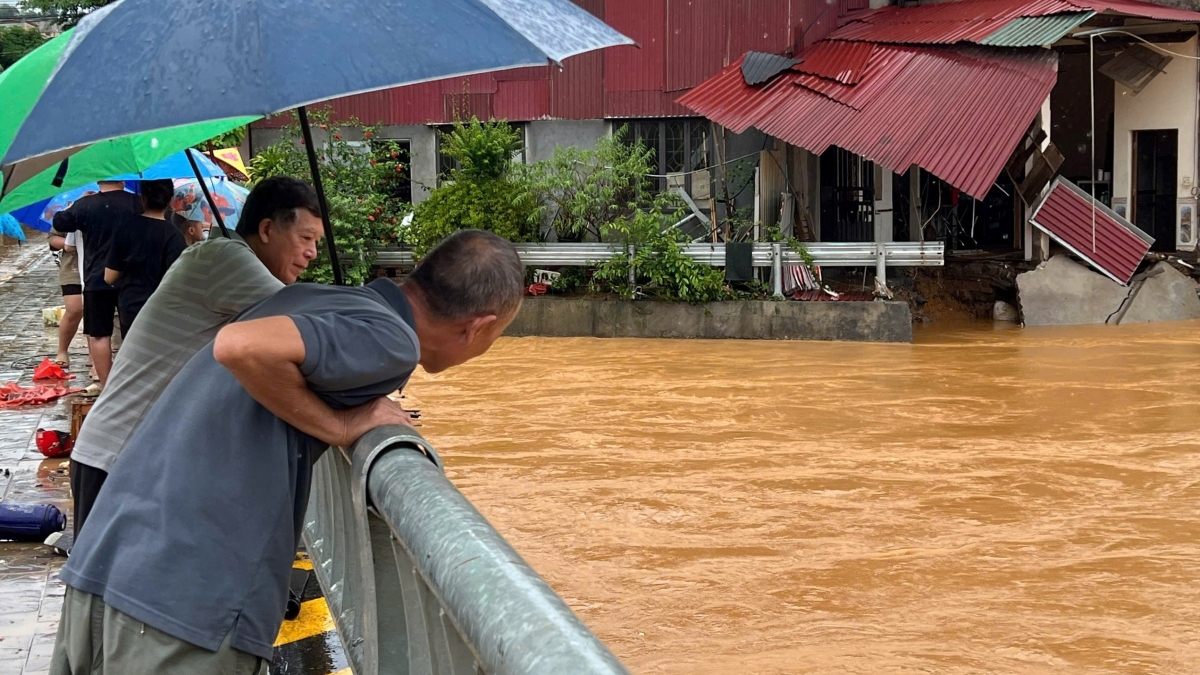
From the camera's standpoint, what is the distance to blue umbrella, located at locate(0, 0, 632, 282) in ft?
8.08

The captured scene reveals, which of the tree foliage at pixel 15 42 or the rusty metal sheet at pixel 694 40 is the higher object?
the tree foliage at pixel 15 42

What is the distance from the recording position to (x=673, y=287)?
620 inches

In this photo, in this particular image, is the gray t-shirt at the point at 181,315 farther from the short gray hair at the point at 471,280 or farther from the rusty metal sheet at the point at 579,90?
the rusty metal sheet at the point at 579,90

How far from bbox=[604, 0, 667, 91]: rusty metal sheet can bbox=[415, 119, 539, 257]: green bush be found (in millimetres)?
2424

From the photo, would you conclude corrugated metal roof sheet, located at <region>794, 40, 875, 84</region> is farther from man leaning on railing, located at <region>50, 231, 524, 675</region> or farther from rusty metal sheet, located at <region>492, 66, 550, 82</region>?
man leaning on railing, located at <region>50, 231, 524, 675</region>

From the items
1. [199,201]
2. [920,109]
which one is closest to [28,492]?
[199,201]

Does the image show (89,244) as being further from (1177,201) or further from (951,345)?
(1177,201)

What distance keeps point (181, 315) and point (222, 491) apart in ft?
3.70

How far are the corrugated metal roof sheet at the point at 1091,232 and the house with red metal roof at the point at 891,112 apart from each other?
28mm

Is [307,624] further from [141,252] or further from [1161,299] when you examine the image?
[1161,299]

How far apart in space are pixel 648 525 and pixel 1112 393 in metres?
5.88

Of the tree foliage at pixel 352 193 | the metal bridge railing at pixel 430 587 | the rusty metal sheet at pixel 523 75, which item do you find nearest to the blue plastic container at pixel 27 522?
the metal bridge railing at pixel 430 587

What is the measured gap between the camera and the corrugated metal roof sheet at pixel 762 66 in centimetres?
1689

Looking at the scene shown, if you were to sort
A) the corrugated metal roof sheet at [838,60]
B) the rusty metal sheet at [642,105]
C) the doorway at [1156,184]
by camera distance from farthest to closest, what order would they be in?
the rusty metal sheet at [642,105] → the doorway at [1156,184] → the corrugated metal roof sheet at [838,60]
